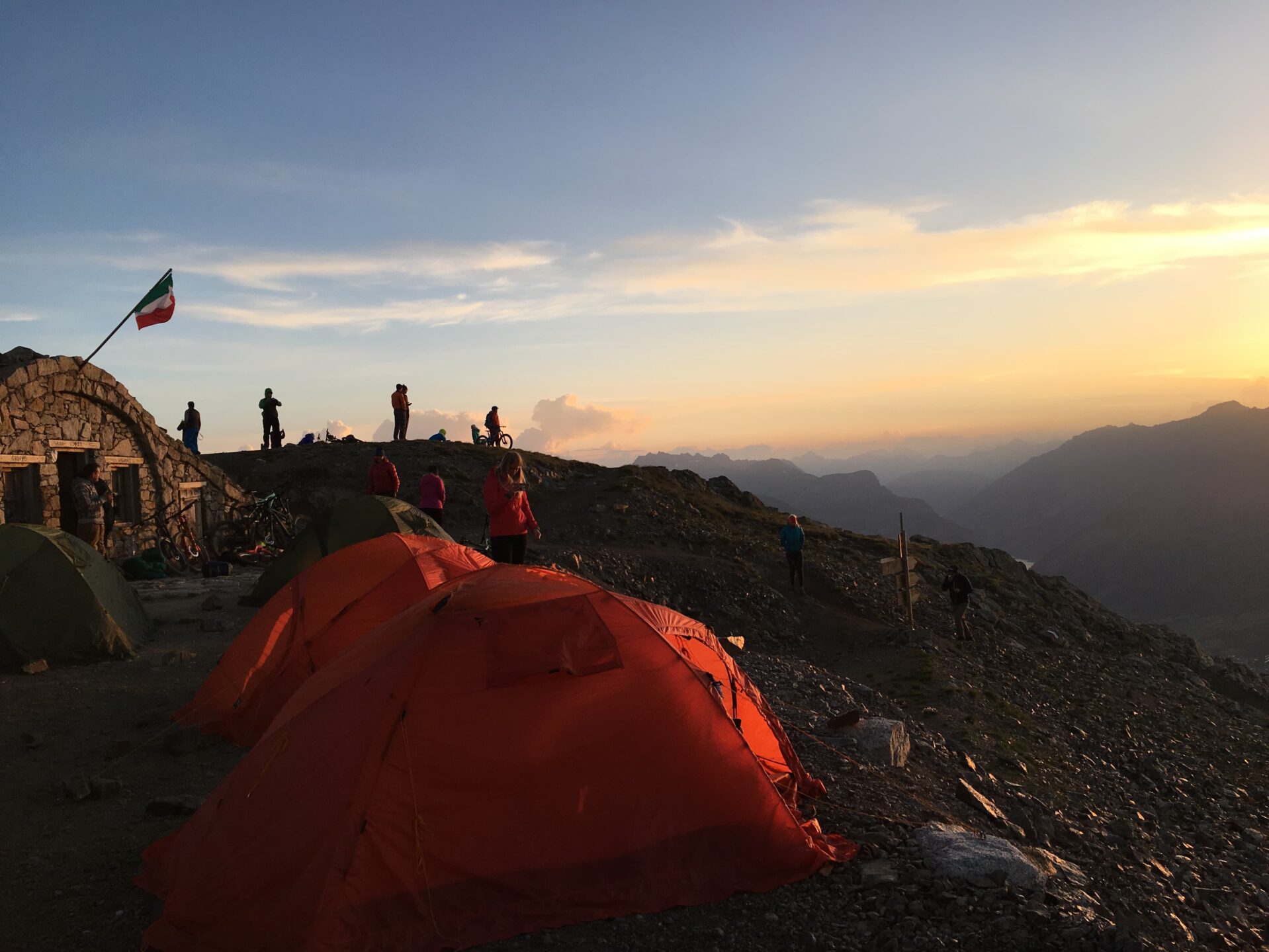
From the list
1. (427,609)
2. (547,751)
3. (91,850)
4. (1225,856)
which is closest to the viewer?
(547,751)

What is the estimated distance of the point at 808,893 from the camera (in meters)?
6.44

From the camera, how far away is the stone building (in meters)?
19.4

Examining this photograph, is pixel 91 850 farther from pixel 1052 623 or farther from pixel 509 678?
pixel 1052 623

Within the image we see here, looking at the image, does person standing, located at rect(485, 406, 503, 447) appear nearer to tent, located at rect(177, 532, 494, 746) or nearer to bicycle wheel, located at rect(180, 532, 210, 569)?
bicycle wheel, located at rect(180, 532, 210, 569)

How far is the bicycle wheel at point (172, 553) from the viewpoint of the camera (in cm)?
2273

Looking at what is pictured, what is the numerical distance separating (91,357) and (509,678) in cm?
1917

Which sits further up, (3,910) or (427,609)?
(427,609)

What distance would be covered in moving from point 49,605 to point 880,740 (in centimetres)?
1103

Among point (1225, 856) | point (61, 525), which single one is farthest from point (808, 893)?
point (61, 525)

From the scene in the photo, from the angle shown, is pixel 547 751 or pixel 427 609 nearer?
pixel 547 751

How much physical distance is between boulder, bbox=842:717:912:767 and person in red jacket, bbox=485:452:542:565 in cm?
502

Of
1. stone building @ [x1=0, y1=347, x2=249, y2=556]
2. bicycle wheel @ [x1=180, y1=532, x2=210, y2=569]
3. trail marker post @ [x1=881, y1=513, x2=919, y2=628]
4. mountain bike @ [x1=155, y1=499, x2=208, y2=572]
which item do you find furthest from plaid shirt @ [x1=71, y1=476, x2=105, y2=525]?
trail marker post @ [x1=881, y1=513, x2=919, y2=628]

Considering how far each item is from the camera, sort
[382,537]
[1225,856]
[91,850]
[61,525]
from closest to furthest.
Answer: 1. [91,850]
2. [382,537]
3. [1225,856]
4. [61,525]

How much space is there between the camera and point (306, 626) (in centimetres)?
1048
